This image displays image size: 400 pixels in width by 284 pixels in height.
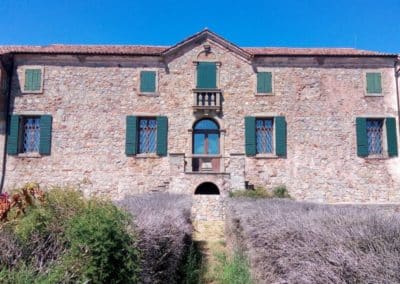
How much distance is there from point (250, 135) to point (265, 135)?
0.80m

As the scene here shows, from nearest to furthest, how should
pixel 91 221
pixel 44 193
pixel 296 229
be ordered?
1. pixel 296 229
2. pixel 91 221
3. pixel 44 193

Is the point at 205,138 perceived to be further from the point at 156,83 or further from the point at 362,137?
the point at 362,137

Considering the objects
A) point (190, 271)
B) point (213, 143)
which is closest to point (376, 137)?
point (213, 143)

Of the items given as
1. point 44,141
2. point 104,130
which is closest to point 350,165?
point 104,130

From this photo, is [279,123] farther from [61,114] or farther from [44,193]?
[44,193]

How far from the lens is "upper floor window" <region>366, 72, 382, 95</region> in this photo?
16766 millimetres

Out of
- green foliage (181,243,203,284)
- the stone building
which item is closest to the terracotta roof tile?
the stone building

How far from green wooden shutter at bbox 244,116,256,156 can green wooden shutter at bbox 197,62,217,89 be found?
2165mm

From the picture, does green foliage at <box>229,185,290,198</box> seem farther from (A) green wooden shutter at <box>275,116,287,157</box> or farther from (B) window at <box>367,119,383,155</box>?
(B) window at <box>367,119,383,155</box>

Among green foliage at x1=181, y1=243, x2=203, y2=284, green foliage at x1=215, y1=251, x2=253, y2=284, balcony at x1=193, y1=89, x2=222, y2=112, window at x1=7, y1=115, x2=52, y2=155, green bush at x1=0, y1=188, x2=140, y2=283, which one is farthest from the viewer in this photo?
balcony at x1=193, y1=89, x2=222, y2=112

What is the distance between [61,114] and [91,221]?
13.3 m

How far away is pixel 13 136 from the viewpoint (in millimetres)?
15922

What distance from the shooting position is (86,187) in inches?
634

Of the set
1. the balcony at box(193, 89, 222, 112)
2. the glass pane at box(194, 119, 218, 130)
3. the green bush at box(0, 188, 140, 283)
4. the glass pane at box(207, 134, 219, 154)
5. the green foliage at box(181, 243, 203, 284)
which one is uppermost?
the balcony at box(193, 89, 222, 112)
